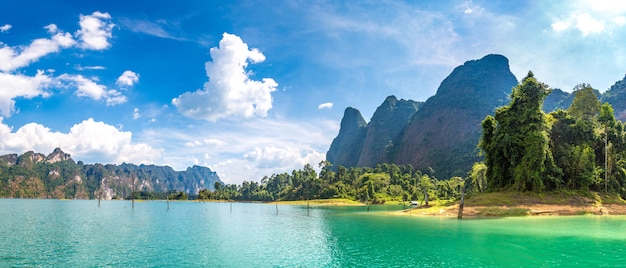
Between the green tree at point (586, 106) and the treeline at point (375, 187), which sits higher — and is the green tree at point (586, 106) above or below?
above

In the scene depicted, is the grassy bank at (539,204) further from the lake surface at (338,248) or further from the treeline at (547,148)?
the lake surface at (338,248)

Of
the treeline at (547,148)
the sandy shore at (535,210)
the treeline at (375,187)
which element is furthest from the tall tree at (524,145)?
Answer: the treeline at (375,187)

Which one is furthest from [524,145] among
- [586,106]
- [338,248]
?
[338,248]

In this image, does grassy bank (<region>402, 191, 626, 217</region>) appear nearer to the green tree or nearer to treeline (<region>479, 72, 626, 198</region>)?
treeline (<region>479, 72, 626, 198</region>)

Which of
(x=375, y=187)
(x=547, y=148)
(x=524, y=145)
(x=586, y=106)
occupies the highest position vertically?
(x=586, y=106)

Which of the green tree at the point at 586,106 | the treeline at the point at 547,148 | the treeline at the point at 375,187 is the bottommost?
the treeline at the point at 375,187

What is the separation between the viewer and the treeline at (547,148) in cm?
6344

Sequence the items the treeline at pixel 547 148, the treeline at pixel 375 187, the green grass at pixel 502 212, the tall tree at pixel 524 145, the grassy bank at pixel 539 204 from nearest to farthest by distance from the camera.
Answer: the green grass at pixel 502 212 < the grassy bank at pixel 539 204 < the tall tree at pixel 524 145 < the treeline at pixel 547 148 < the treeline at pixel 375 187

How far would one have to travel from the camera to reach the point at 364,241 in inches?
1414

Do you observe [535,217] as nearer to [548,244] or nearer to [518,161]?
[518,161]

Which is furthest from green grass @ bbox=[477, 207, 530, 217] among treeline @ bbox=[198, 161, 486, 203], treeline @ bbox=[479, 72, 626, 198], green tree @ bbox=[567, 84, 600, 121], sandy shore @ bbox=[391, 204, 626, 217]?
treeline @ bbox=[198, 161, 486, 203]

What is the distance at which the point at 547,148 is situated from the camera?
64562mm

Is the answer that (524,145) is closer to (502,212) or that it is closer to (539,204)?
(539,204)

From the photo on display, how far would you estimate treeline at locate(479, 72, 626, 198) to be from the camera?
63438mm
